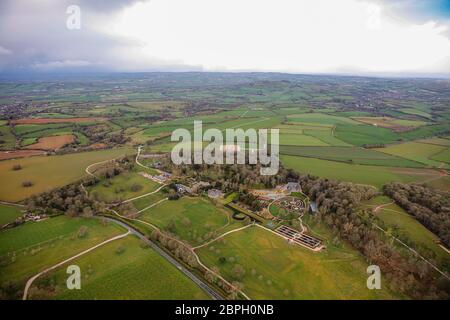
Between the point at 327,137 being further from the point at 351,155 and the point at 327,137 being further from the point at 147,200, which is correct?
the point at 147,200

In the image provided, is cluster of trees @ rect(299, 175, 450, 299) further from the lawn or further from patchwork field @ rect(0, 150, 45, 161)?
patchwork field @ rect(0, 150, 45, 161)

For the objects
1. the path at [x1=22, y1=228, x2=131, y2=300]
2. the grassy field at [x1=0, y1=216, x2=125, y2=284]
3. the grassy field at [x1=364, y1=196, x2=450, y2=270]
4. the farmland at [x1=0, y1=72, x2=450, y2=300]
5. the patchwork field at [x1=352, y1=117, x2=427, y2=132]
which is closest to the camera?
the path at [x1=22, y1=228, x2=131, y2=300]

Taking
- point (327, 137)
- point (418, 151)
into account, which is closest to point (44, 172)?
point (327, 137)

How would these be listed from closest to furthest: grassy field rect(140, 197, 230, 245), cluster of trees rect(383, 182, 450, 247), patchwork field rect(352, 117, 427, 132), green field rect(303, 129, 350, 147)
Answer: cluster of trees rect(383, 182, 450, 247) < grassy field rect(140, 197, 230, 245) < green field rect(303, 129, 350, 147) < patchwork field rect(352, 117, 427, 132)

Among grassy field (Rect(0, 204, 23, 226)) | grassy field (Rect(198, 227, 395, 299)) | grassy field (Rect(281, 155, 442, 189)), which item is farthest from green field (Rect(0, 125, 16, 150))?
grassy field (Rect(281, 155, 442, 189))

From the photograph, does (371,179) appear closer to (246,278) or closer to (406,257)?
A: (406,257)

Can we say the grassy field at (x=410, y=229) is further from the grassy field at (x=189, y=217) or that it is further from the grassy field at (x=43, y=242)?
the grassy field at (x=43, y=242)

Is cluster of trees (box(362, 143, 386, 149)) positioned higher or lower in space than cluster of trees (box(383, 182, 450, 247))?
higher
